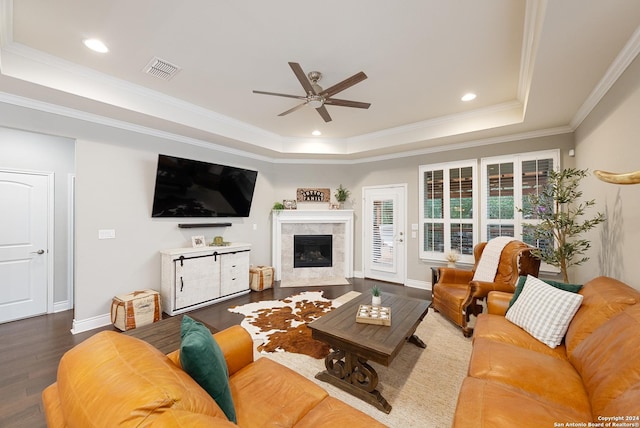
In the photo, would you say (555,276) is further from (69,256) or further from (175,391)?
(69,256)

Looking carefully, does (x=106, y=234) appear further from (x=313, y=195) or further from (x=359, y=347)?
(x=313, y=195)

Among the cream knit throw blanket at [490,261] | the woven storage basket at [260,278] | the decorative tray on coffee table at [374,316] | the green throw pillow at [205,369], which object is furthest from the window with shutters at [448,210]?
the green throw pillow at [205,369]

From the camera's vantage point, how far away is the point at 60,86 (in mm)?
2641

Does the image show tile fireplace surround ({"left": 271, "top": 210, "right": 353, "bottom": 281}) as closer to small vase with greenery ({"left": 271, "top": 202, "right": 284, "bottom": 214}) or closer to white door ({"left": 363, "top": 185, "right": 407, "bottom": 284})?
small vase with greenery ({"left": 271, "top": 202, "right": 284, "bottom": 214})

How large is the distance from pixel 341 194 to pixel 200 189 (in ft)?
9.27

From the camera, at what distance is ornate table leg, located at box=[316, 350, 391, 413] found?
6.23ft

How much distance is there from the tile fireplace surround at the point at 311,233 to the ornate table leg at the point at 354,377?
10.7ft

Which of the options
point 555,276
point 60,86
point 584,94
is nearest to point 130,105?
point 60,86

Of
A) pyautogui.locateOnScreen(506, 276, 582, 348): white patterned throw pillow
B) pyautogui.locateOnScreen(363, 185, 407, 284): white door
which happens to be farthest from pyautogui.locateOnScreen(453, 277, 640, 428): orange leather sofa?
pyautogui.locateOnScreen(363, 185, 407, 284): white door

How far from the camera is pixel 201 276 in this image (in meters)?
3.86

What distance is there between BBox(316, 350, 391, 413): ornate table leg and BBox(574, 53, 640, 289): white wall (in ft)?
7.26

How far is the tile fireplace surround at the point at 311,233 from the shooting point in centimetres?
541

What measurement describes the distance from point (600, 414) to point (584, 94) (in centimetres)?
305

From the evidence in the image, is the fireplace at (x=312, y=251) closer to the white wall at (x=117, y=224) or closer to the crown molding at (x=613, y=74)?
the white wall at (x=117, y=224)
